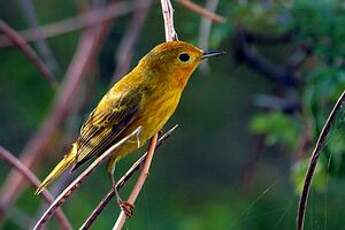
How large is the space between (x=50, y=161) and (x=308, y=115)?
1850 millimetres

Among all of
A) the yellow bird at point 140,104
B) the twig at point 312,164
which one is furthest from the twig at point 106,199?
the yellow bird at point 140,104

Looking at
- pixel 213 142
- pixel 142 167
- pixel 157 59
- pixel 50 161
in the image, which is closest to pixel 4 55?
pixel 50 161

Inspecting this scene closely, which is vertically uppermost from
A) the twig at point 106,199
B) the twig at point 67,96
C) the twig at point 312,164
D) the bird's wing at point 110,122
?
the twig at point 67,96

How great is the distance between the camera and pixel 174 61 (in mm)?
2863

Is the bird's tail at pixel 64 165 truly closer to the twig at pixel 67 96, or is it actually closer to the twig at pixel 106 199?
the twig at pixel 106 199

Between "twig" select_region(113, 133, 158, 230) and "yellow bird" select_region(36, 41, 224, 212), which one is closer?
"twig" select_region(113, 133, 158, 230)

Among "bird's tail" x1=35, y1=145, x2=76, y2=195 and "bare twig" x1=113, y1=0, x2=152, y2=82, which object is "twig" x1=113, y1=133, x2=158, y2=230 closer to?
"bird's tail" x1=35, y1=145, x2=76, y2=195

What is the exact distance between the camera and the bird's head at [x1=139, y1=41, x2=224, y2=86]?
279cm

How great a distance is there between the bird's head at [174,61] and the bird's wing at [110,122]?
0.28 ft

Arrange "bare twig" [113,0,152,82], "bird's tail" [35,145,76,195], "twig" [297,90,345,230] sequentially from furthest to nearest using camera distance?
"bare twig" [113,0,152,82], "bird's tail" [35,145,76,195], "twig" [297,90,345,230]

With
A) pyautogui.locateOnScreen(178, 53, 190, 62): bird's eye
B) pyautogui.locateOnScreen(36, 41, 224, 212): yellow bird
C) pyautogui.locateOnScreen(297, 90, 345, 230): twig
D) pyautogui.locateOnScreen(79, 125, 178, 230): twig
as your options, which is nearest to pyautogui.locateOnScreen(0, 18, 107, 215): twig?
pyautogui.locateOnScreen(36, 41, 224, 212): yellow bird

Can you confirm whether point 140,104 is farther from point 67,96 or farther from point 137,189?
point 67,96

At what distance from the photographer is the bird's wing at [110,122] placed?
279 cm

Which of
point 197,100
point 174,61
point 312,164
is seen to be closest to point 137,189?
point 312,164
